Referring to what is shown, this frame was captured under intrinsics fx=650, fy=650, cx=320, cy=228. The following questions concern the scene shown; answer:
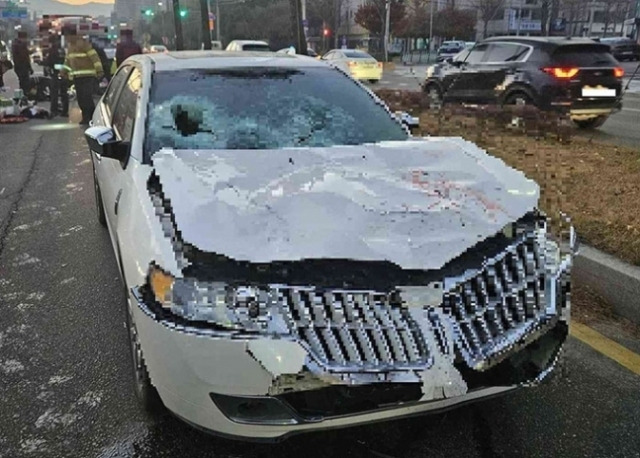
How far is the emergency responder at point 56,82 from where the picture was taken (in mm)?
14414

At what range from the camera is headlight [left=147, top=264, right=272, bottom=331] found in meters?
2.25

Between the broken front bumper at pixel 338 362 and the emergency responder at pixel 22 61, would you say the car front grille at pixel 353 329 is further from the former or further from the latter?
the emergency responder at pixel 22 61

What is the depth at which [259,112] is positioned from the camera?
12.7 feet

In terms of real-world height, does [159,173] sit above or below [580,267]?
above

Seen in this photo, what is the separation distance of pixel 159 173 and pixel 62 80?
12.6 meters

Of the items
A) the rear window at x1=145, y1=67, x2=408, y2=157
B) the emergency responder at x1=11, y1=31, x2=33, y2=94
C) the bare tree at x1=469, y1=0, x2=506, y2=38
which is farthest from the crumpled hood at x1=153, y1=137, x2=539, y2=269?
the bare tree at x1=469, y1=0, x2=506, y2=38

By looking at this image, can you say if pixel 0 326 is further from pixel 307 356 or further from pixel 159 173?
pixel 307 356

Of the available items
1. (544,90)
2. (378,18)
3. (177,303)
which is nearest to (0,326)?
(177,303)

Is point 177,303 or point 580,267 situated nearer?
point 177,303

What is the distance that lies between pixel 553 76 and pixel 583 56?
0.80 meters

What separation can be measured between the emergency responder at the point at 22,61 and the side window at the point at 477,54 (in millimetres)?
10877

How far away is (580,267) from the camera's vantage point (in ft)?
14.0

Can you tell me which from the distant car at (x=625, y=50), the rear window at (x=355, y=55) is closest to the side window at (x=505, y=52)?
the rear window at (x=355, y=55)

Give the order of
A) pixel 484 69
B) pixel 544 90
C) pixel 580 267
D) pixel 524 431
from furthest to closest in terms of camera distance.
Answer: pixel 484 69, pixel 544 90, pixel 580 267, pixel 524 431
